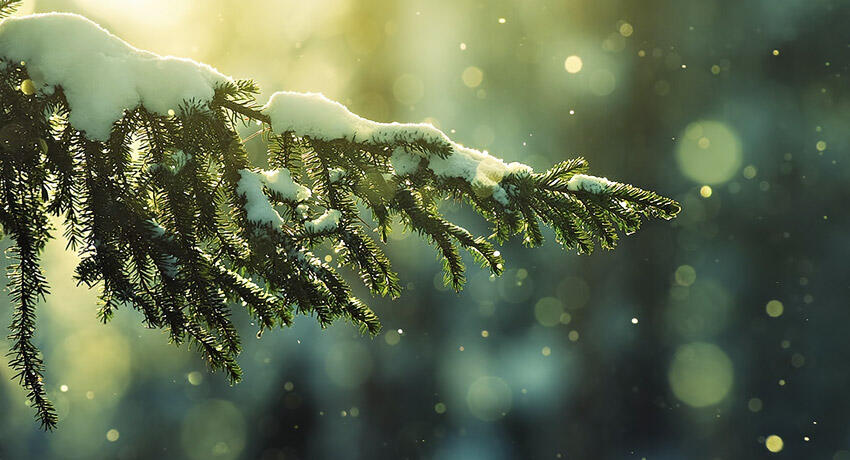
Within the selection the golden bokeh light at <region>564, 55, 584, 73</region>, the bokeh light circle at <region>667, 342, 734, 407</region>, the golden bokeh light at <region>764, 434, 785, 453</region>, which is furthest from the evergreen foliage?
the golden bokeh light at <region>764, 434, 785, 453</region>

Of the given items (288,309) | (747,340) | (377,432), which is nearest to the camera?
(288,309)

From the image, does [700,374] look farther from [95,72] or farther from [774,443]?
[95,72]

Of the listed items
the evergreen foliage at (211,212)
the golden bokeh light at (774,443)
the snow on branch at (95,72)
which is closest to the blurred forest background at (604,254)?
the golden bokeh light at (774,443)

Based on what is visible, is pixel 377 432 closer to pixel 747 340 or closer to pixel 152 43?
pixel 747 340

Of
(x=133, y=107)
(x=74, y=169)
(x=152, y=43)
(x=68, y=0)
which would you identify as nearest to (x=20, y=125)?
(x=74, y=169)

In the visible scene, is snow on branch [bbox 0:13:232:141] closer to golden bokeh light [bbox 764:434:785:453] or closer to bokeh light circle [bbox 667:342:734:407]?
bokeh light circle [bbox 667:342:734:407]
